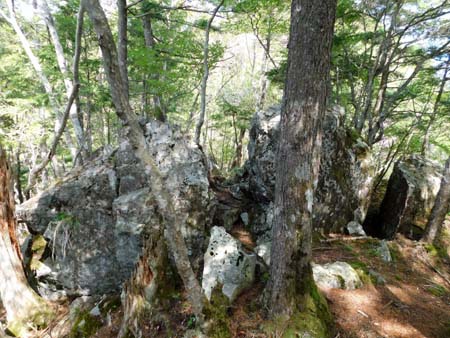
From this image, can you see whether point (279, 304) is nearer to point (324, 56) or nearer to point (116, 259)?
point (324, 56)

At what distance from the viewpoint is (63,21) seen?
8.54 metres

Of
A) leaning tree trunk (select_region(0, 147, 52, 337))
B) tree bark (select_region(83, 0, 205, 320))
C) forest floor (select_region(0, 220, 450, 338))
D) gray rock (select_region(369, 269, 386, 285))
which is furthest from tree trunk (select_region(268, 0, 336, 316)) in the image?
leaning tree trunk (select_region(0, 147, 52, 337))

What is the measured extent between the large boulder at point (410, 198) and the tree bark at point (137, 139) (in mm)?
5614

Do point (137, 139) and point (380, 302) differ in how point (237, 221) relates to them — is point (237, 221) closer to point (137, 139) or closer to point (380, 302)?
point (380, 302)

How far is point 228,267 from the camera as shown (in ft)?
13.5

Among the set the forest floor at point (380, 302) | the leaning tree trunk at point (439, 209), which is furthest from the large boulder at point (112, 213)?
the leaning tree trunk at point (439, 209)

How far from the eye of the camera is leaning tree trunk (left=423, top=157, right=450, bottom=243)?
202 inches

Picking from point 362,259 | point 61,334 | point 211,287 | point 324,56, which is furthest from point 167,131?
point 362,259

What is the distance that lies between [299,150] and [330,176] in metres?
3.70

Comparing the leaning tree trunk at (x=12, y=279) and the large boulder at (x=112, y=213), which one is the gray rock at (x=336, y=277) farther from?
the leaning tree trunk at (x=12, y=279)

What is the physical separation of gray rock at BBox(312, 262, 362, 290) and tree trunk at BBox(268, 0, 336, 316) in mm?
948

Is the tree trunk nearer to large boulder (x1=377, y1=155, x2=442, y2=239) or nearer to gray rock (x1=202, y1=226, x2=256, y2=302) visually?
gray rock (x1=202, y1=226, x2=256, y2=302)

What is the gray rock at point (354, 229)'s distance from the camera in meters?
6.38

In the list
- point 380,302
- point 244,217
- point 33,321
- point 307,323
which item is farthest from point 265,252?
point 33,321
